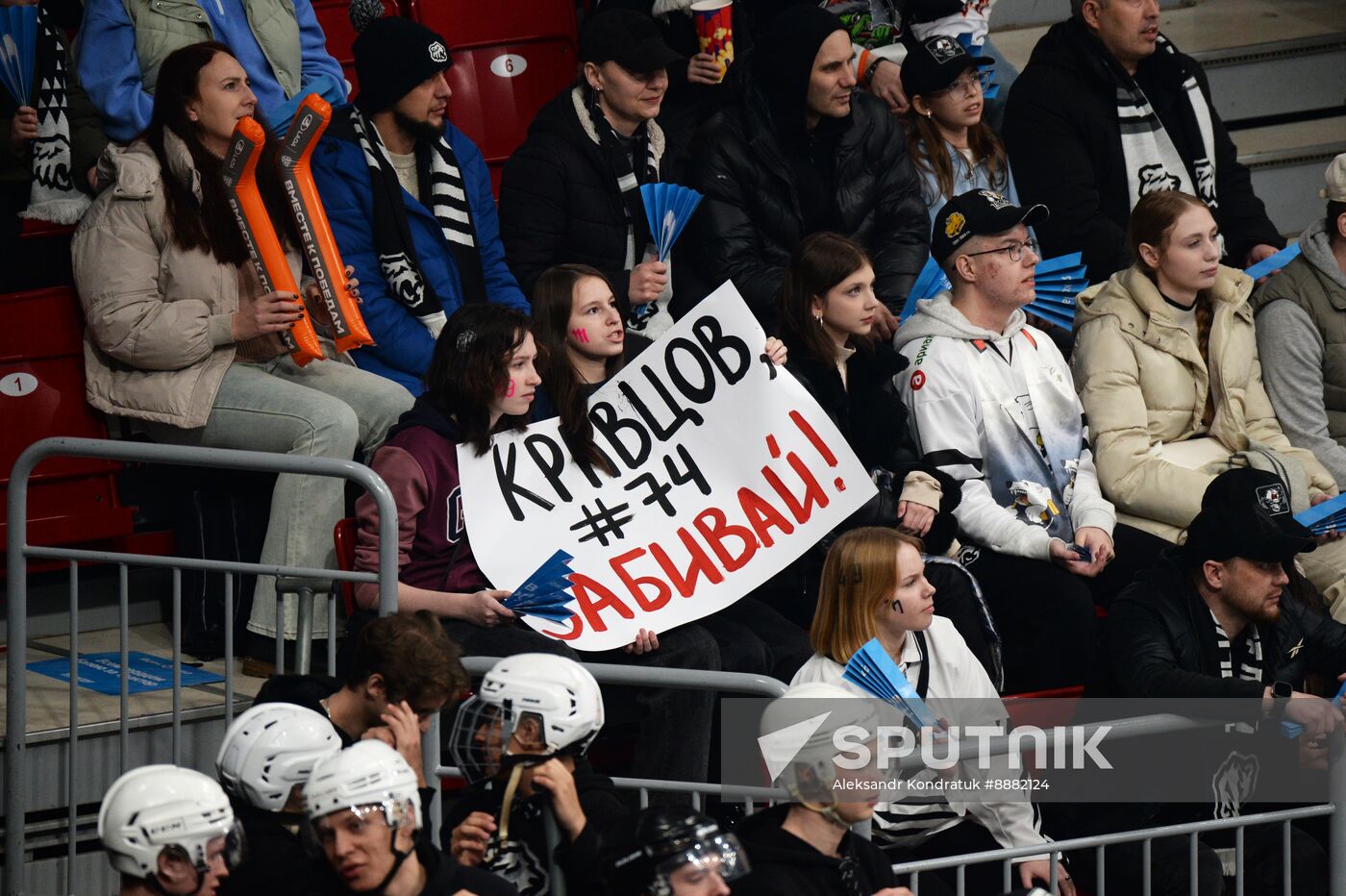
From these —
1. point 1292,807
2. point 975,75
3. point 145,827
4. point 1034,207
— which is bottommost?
point 1292,807

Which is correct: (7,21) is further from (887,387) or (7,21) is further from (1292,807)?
(1292,807)

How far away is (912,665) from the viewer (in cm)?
505

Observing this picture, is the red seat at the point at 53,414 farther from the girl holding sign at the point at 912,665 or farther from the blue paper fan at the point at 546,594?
the girl holding sign at the point at 912,665

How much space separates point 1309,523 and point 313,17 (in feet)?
12.6

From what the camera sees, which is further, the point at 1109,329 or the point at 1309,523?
the point at 1109,329

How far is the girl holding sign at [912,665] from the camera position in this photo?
4867mm

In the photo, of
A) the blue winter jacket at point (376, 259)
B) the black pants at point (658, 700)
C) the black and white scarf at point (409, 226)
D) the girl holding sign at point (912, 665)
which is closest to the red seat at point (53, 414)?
the blue winter jacket at point (376, 259)

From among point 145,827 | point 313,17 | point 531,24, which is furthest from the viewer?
point 531,24

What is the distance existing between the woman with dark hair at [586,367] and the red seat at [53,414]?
149cm

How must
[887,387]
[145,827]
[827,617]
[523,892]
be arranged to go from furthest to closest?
[887,387]
[827,617]
[523,892]
[145,827]

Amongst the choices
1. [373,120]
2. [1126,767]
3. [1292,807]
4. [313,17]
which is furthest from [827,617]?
[313,17]

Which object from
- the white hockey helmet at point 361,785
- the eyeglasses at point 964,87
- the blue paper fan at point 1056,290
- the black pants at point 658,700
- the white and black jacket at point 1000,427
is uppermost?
the eyeglasses at point 964,87

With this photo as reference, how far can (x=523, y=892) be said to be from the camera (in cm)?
387

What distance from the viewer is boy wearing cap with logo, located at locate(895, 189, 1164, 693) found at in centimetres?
584
